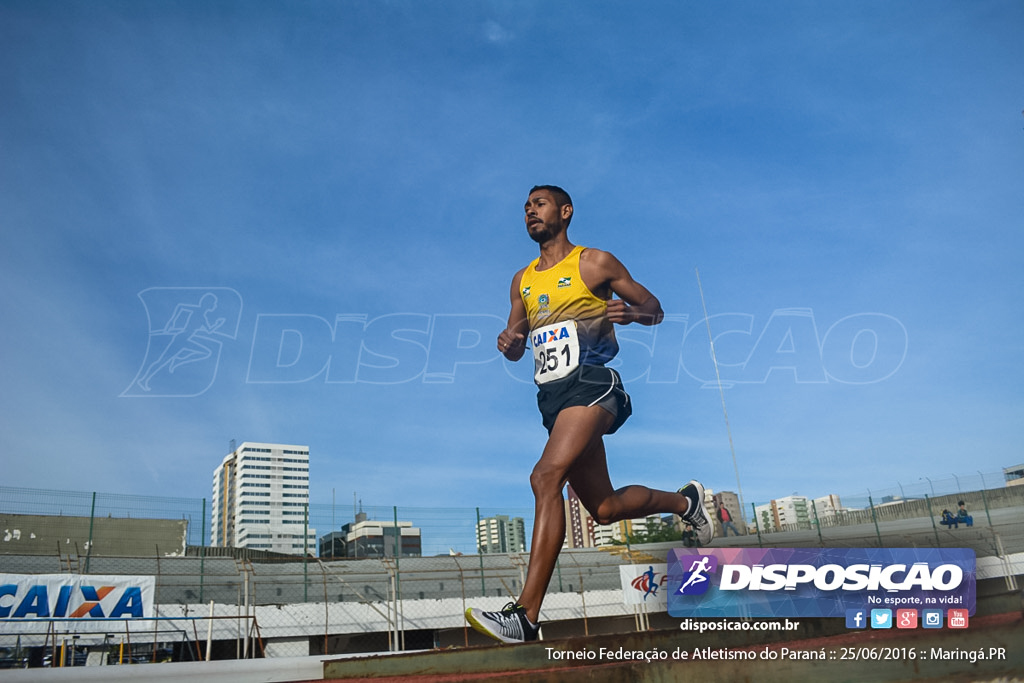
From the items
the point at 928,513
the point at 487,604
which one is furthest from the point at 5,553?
the point at 928,513

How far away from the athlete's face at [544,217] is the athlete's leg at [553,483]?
1478mm

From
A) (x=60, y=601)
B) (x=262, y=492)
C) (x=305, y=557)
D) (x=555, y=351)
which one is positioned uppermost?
(x=262, y=492)

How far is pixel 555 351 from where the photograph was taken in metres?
4.73

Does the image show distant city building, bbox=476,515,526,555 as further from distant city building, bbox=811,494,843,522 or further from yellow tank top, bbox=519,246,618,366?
yellow tank top, bbox=519,246,618,366

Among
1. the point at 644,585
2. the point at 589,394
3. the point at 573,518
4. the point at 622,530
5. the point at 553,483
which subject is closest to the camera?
the point at 553,483

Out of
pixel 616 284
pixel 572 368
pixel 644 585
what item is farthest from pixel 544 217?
pixel 644 585

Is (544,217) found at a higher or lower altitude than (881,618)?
higher

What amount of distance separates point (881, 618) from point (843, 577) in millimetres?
675

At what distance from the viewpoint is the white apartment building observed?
158500 mm

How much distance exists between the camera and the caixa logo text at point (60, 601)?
1446cm

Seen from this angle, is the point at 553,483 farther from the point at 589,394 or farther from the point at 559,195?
the point at 559,195

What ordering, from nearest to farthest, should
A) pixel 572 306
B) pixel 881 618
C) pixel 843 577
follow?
pixel 881 618 < pixel 843 577 < pixel 572 306

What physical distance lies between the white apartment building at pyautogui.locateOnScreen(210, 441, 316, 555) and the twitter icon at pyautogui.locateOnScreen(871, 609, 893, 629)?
162 meters

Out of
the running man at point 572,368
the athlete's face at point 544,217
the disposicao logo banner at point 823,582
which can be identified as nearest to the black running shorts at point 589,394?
the running man at point 572,368
